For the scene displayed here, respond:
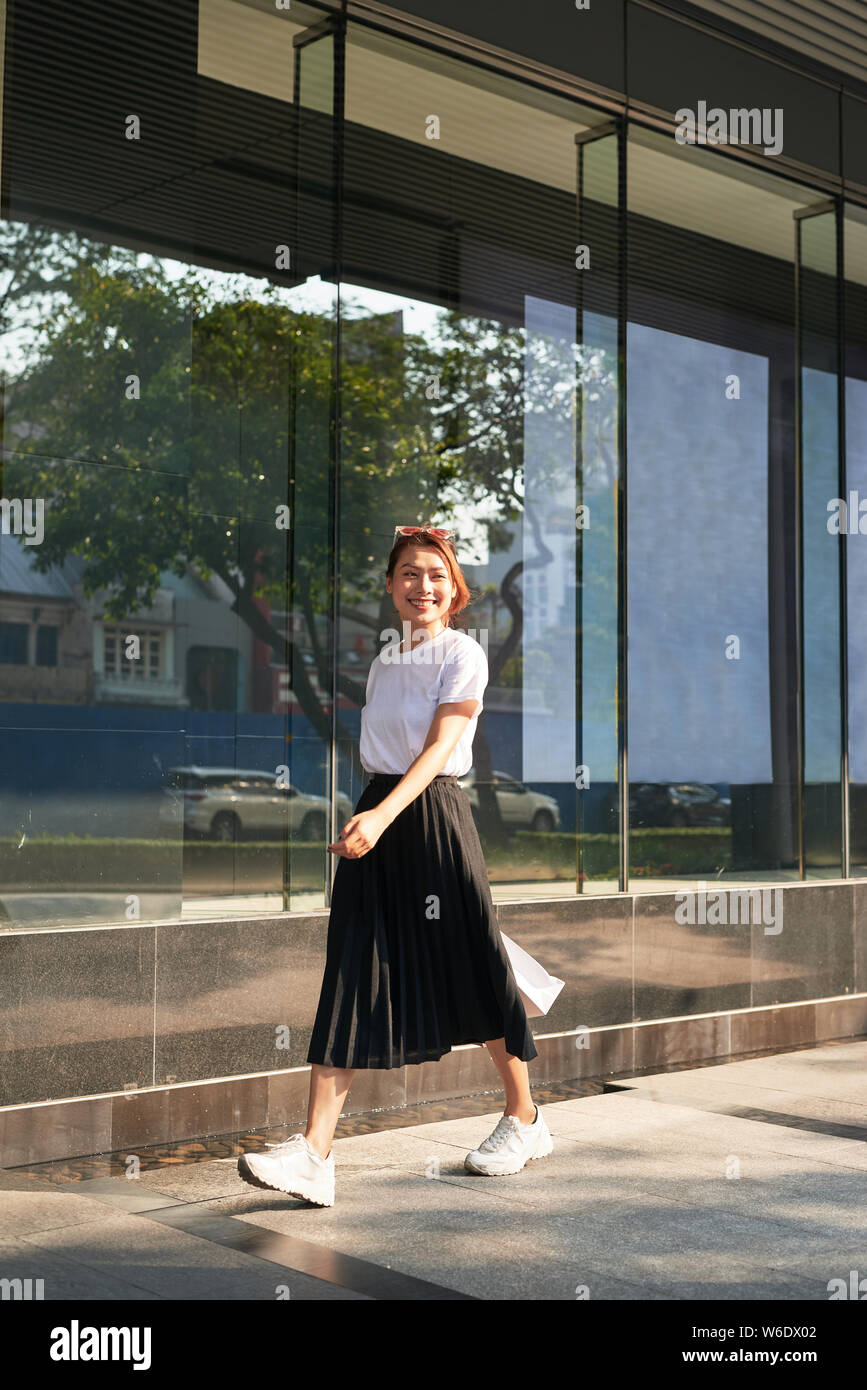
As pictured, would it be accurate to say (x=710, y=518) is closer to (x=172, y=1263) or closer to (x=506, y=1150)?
(x=506, y=1150)

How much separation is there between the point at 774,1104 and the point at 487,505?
138 inches

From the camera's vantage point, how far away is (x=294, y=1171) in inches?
175

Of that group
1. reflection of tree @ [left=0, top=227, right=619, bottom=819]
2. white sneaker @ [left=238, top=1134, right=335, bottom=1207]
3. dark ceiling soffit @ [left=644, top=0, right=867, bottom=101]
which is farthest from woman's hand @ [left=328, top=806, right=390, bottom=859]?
→ dark ceiling soffit @ [left=644, top=0, right=867, bottom=101]

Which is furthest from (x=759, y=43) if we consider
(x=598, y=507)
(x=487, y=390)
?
(x=598, y=507)

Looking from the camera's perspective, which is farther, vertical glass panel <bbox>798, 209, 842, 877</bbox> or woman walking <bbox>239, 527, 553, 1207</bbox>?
vertical glass panel <bbox>798, 209, 842, 877</bbox>

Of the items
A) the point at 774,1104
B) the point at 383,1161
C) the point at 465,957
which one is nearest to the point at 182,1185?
the point at 383,1161

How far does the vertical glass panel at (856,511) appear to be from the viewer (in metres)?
9.86

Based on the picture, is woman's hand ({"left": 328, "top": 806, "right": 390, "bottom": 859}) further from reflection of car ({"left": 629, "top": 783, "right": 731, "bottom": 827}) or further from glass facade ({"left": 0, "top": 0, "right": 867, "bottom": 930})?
reflection of car ({"left": 629, "top": 783, "right": 731, "bottom": 827})

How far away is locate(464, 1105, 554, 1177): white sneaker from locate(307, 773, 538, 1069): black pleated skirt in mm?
369

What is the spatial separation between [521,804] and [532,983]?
308 cm

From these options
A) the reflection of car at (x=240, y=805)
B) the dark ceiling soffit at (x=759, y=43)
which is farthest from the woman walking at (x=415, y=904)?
the dark ceiling soffit at (x=759, y=43)

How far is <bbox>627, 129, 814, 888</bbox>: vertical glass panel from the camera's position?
342 inches

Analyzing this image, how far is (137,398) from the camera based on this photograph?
20.5 feet

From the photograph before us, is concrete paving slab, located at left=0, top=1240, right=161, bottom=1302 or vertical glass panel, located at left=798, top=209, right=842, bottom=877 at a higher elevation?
vertical glass panel, located at left=798, top=209, right=842, bottom=877
